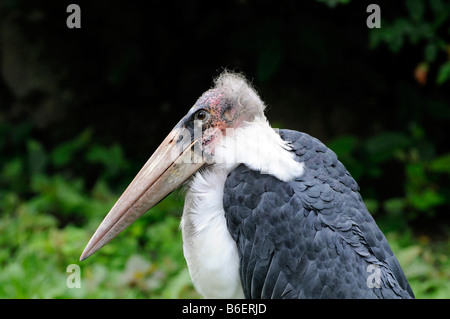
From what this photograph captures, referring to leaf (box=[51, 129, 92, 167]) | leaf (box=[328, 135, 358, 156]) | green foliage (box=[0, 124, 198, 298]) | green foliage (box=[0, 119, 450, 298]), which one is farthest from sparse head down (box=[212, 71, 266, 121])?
leaf (box=[51, 129, 92, 167])

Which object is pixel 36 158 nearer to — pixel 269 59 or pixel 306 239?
pixel 269 59

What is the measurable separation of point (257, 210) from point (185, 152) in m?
0.44

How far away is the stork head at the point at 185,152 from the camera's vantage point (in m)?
2.52

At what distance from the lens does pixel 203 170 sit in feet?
8.40

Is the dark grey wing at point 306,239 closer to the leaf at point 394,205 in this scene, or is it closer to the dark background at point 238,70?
the dark background at point 238,70

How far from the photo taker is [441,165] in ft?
16.6

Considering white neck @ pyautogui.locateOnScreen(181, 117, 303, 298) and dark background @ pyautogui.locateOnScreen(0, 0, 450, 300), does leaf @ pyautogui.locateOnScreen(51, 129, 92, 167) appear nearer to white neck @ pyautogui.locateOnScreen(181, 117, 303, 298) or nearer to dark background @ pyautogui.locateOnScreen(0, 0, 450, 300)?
dark background @ pyautogui.locateOnScreen(0, 0, 450, 300)
